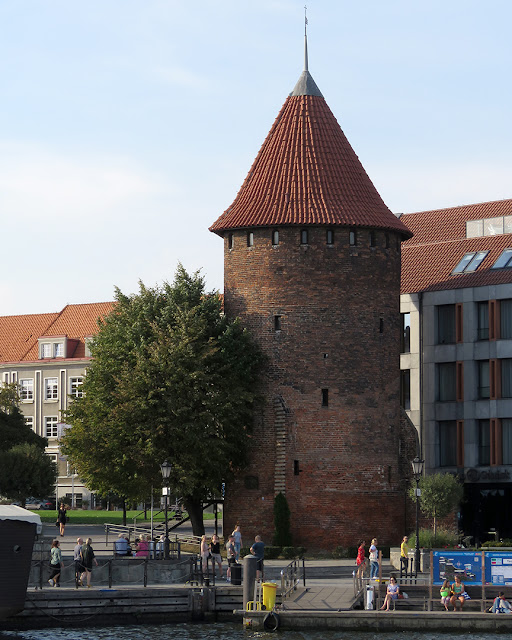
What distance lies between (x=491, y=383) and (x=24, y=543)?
3010cm

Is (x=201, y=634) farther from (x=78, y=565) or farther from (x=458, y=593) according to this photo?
(x=458, y=593)

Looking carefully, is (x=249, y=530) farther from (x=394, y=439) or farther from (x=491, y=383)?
(x=491, y=383)

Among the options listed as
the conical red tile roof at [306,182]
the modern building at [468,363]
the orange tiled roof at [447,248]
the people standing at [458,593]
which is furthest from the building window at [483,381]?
the people standing at [458,593]

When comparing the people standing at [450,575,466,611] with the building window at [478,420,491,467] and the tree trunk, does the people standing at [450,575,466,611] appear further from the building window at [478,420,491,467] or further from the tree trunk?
the building window at [478,420,491,467]

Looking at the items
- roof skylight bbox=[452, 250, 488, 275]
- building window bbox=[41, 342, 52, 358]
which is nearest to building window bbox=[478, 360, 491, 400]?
roof skylight bbox=[452, 250, 488, 275]

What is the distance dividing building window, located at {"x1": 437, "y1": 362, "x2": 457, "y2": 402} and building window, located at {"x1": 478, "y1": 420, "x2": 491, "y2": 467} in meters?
2.18

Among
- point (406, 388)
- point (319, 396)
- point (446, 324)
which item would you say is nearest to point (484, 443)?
point (406, 388)

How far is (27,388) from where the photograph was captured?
122062 millimetres

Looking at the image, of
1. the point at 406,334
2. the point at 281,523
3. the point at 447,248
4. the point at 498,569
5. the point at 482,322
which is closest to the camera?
the point at 498,569

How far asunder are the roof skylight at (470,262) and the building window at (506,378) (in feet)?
16.4

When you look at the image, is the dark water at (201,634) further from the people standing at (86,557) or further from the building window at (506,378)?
the building window at (506,378)

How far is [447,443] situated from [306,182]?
15.5 meters

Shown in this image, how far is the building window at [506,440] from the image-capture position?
67181 millimetres

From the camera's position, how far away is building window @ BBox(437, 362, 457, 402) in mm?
70062
